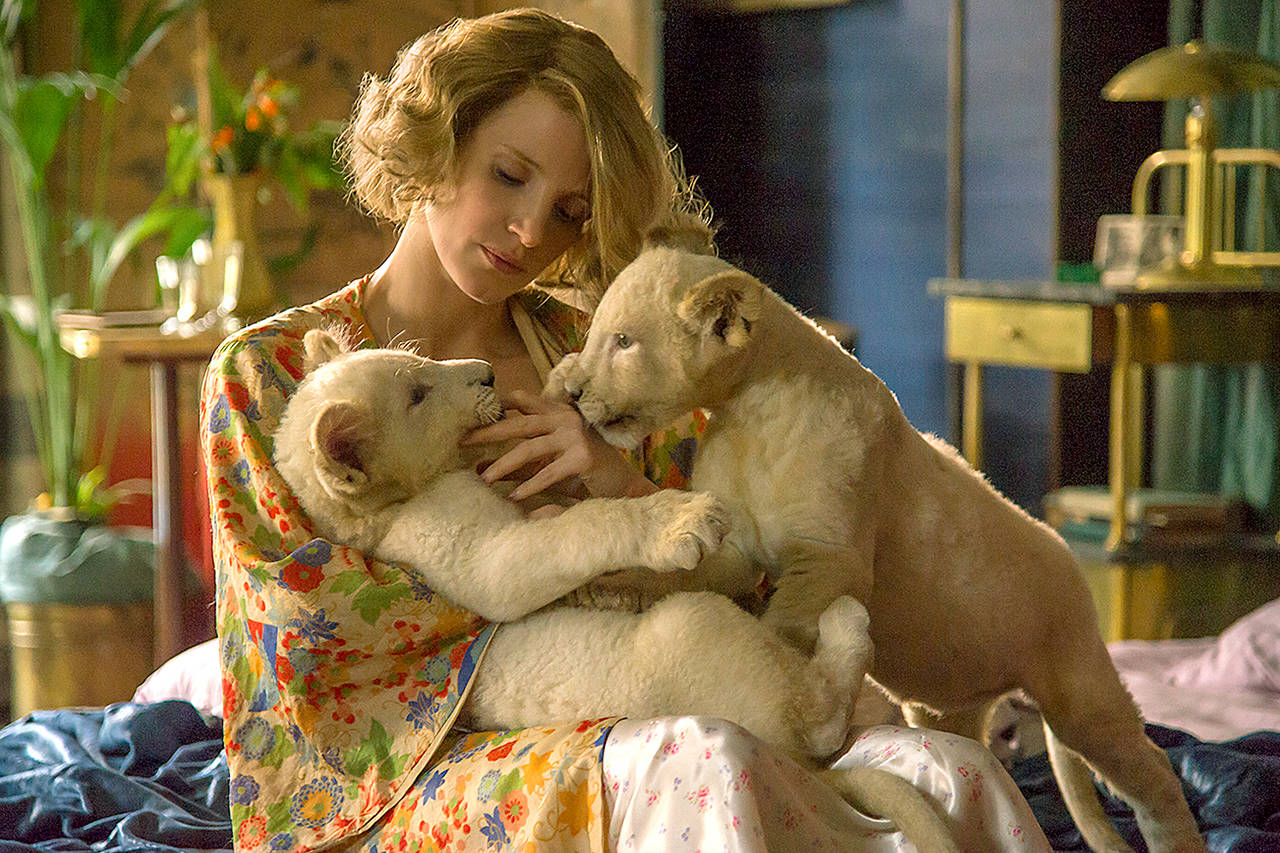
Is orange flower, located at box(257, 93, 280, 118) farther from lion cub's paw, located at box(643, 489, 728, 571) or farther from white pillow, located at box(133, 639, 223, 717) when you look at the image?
lion cub's paw, located at box(643, 489, 728, 571)

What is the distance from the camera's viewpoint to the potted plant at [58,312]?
3543mm

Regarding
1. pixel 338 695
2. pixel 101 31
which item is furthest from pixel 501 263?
pixel 101 31

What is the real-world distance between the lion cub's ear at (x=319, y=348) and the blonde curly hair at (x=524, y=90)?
0.27 m

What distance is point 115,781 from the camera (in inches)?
87.4

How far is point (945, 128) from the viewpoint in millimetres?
4629

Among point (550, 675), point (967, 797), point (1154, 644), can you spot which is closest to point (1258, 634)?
point (1154, 644)

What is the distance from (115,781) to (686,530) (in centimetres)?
131

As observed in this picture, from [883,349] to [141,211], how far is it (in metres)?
2.63

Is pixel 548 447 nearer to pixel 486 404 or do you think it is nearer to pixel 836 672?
pixel 486 404

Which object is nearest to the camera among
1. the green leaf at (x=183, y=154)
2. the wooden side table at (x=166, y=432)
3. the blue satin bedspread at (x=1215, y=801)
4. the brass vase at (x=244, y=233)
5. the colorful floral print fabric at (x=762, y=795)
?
the colorful floral print fabric at (x=762, y=795)

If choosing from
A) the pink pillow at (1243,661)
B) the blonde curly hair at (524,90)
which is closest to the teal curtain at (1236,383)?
the pink pillow at (1243,661)

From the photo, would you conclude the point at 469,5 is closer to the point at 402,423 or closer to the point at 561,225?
the point at 561,225

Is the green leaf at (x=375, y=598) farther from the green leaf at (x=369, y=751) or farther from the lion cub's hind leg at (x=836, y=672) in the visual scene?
the lion cub's hind leg at (x=836, y=672)

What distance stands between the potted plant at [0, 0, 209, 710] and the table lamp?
2608 millimetres
